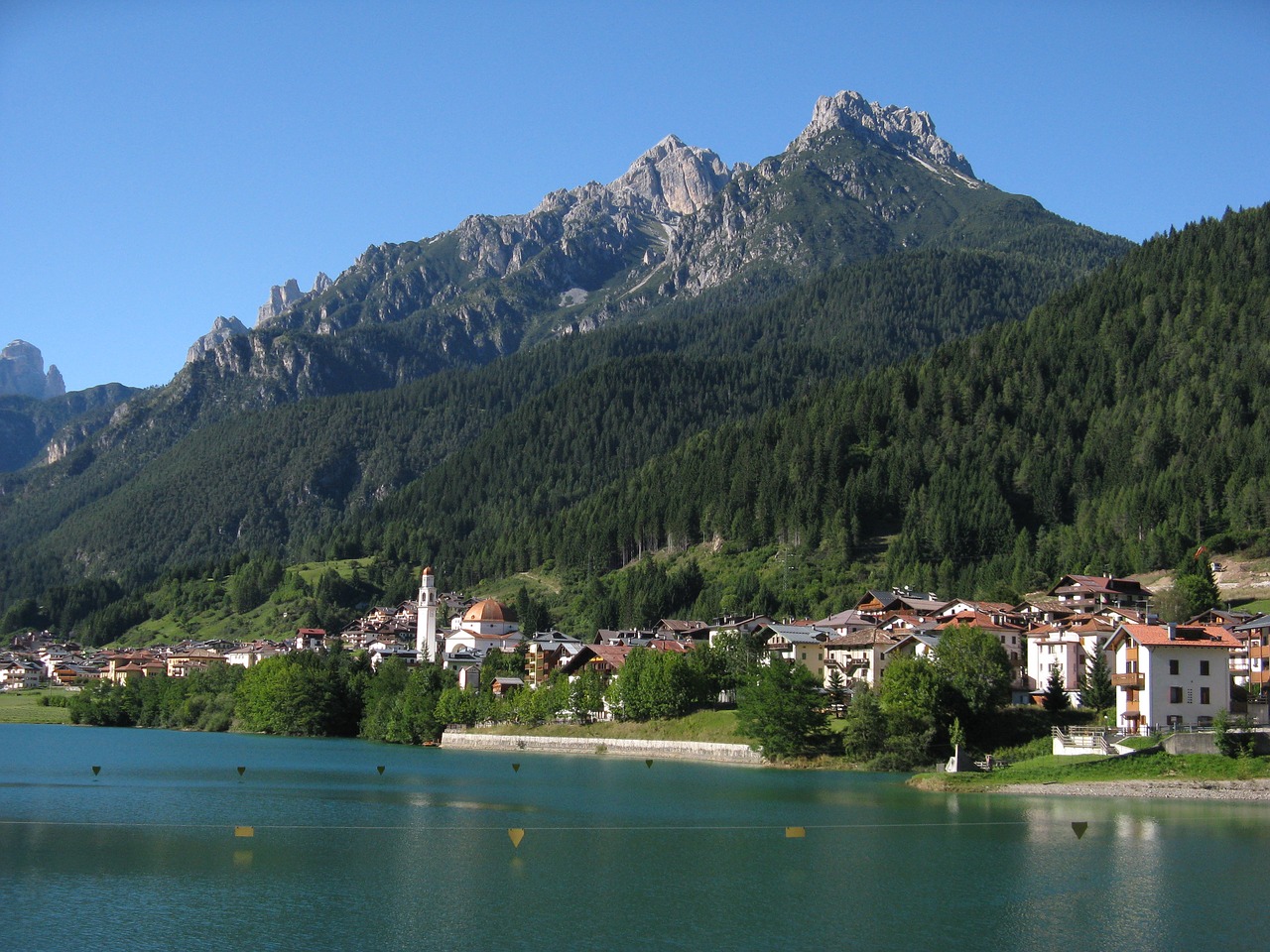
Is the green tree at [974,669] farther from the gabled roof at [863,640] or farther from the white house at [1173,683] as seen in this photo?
the gabled roof at [863,640]

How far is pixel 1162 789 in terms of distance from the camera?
→ 7156 cm

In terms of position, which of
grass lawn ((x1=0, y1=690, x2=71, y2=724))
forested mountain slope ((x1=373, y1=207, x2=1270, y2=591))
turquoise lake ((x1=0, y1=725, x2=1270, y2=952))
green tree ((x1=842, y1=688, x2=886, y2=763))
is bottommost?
grass lawn ((x1=0, y1=690, x2=71, y2=724))

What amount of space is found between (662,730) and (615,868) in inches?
2298

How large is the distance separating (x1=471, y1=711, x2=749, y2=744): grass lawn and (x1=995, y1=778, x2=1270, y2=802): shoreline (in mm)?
30828

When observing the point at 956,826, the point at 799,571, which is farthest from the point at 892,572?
the point at 956,826

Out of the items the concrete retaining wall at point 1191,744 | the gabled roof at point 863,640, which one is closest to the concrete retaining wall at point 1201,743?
the concrete retaining wall at point 1191,744

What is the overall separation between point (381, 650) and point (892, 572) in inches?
2782

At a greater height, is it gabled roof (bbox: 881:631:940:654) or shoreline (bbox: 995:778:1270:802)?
gabled roof (bbox: 881:631:940:654)

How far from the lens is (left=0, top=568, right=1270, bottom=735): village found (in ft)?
270

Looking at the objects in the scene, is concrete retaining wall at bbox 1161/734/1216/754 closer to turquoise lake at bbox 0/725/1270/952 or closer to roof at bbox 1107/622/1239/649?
turquoise lake at bbox 0/725/1270/952

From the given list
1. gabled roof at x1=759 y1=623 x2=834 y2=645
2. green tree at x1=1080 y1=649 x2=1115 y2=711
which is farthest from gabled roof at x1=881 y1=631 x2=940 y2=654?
green tree at x1=1080 y1=649 x2=1115 y2=711

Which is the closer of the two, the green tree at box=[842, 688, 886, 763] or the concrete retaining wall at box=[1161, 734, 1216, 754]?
the concrete retaining wall at box=[1161, 734, 1216, 754]

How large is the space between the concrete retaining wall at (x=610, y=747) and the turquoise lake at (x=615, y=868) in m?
16.9

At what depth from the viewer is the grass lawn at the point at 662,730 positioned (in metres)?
105
